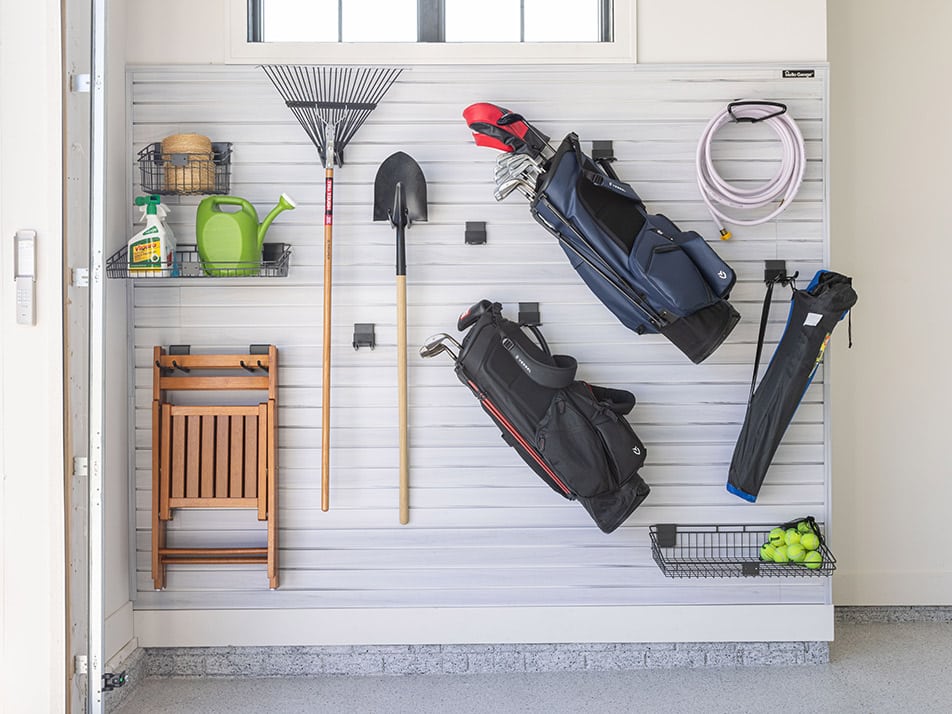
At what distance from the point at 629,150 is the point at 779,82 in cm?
64

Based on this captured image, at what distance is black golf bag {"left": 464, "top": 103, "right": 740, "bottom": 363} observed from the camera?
115 inches

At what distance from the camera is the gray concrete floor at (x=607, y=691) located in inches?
117

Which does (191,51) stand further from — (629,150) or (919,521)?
(919,521)

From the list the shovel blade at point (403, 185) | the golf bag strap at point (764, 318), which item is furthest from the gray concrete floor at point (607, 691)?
the shovel blade at point (403, 185)

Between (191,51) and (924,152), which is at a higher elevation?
(191,51)

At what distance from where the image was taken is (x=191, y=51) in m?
3.21

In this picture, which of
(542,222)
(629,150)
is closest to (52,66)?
(542,222)

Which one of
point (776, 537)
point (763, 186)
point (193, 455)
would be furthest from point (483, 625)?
point (763, 186)

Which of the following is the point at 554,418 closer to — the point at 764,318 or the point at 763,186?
the point at 764,318

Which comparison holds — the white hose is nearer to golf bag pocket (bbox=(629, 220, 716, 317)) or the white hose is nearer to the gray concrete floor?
golf bag pocket (bbox=(629, 220, 716, 317))

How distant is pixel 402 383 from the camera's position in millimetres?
3162

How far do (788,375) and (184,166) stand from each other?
2.37 meters

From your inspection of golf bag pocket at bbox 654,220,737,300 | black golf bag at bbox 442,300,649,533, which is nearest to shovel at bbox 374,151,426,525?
black golf bag at bbox 442,300,649,533

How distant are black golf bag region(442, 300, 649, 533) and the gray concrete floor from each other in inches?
24.9
